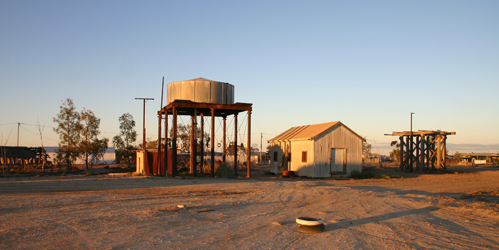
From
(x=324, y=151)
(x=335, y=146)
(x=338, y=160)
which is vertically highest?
(x=335, y=146)

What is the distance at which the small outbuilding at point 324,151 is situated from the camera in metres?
29.1

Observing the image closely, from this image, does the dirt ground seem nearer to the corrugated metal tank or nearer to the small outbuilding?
the corrugated metal tank

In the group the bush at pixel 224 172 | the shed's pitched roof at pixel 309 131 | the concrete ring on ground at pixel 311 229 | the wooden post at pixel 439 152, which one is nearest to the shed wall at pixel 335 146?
A: the shed's pitched roof at pixel 309 131

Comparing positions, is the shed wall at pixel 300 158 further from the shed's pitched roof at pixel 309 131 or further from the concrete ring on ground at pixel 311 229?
the concrete ring on ground at pixel 311 229

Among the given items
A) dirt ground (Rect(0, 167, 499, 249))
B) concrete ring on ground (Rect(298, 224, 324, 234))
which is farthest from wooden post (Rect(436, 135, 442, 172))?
concrete ring on ground (Rect(298, 224, 324, 234))

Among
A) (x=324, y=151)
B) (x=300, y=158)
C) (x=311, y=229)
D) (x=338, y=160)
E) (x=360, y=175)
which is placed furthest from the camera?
(x=300, y=158)

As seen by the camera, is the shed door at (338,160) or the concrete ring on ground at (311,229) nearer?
the concrete ring on ground at (311,229)

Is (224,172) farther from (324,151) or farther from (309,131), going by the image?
(309,131)

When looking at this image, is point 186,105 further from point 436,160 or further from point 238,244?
point 436,160

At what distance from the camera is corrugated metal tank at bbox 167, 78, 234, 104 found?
2803 centimetres

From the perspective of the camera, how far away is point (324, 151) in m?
29.5

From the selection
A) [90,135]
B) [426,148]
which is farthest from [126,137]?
[426,148]

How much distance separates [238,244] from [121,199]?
7.56 meters

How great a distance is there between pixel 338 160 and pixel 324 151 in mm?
1640
